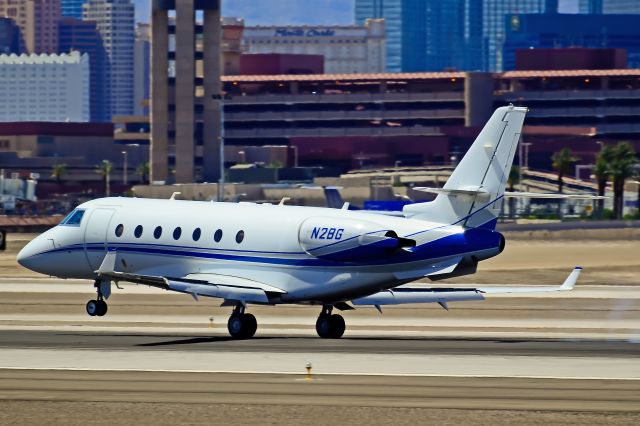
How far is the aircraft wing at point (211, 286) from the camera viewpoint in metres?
45.0

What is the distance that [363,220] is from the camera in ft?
148

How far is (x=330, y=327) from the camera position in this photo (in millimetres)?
46844

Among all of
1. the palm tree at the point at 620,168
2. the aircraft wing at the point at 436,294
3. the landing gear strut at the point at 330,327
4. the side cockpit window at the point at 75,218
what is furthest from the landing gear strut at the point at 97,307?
the palm tree at the point at 620,168

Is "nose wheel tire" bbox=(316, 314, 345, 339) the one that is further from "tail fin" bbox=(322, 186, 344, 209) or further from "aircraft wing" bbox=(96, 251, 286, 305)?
"tail fin" bbox=(322, 186, 344, 209)

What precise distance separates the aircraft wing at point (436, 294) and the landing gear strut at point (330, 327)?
91 centimetres

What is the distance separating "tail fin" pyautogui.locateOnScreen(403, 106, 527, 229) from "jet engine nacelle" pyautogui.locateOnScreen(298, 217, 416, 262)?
1391mm

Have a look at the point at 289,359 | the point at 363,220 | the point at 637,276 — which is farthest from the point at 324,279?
the point at 637,276

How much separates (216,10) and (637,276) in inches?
4877

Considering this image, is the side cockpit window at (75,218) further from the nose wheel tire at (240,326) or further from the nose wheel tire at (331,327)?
the nose wheel tire at (331,327)

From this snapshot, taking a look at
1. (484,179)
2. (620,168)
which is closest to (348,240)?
(484,179)

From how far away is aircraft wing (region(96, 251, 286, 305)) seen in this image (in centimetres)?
4503

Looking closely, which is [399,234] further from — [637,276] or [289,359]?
[637,276]

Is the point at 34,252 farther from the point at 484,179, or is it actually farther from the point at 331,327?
the point at 484,179

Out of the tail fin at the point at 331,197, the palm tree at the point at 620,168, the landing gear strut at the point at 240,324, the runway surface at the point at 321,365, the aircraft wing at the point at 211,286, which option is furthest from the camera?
the palm tree at the point at 620,168
